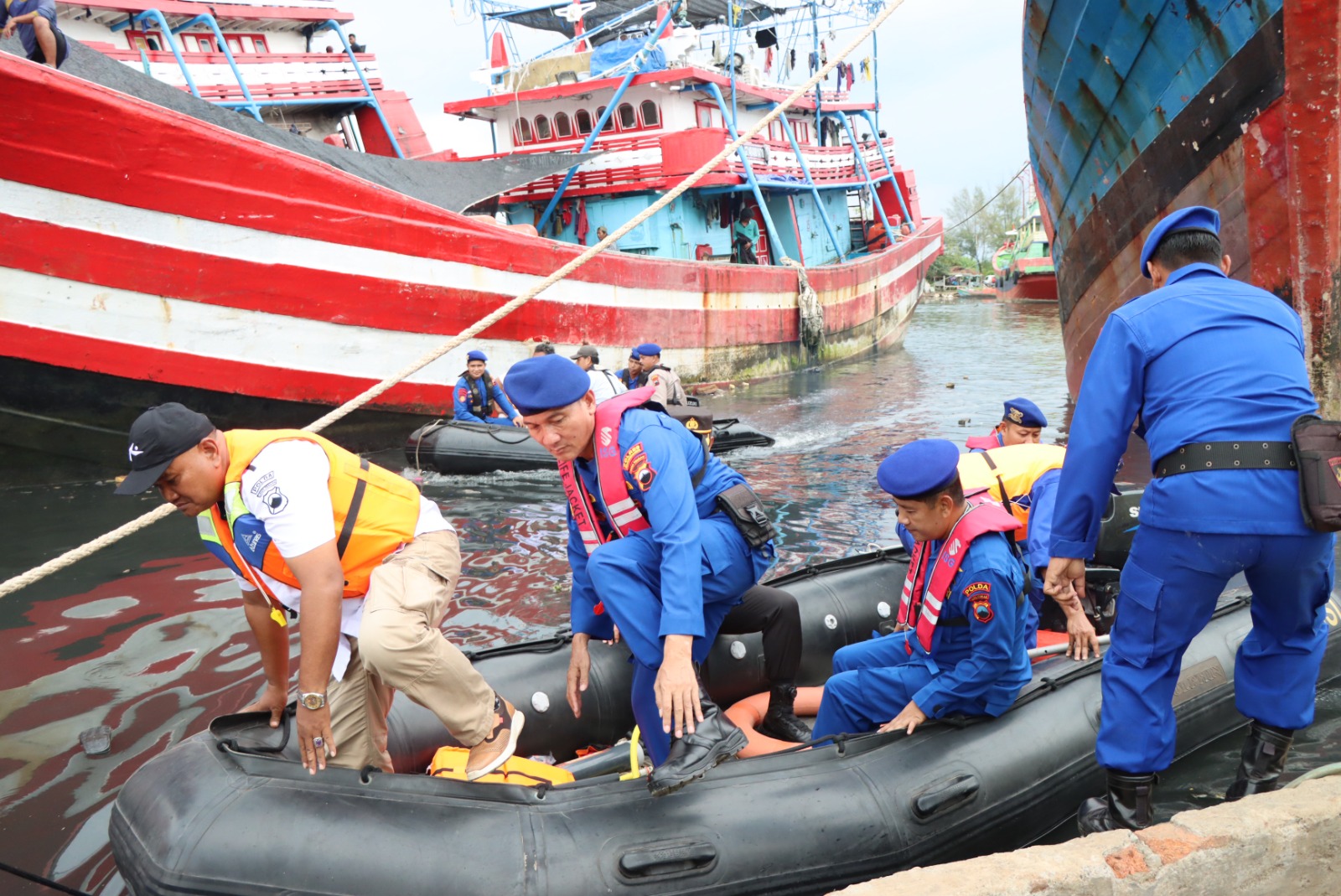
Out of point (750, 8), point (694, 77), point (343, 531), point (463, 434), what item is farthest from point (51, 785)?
point (750, 8)

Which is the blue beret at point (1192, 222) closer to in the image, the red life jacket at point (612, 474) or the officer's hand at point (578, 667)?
the red life jacket at point (612, 474)

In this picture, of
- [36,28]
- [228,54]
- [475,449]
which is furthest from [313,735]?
[228,54]

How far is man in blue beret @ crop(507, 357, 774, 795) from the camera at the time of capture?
299cm

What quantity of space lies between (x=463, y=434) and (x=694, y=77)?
971 centimetres

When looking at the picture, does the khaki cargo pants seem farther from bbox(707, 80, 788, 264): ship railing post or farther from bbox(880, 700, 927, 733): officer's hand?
bbox(707, 80, 788, 264): ship railing post

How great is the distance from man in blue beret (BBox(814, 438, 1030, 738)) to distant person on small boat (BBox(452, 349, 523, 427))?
7.46 m

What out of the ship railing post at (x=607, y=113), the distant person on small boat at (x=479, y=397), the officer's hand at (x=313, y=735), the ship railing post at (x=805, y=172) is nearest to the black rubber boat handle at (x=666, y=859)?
the officer's hand at (x=313, y=735)

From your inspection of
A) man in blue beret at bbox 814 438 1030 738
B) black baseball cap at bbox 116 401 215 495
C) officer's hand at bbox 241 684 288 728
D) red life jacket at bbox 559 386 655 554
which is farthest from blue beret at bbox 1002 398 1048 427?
black baseball cap at bbox 116 401 215 495

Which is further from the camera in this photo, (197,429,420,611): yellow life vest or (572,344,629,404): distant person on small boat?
Answer: (572,344,629,404): distant person on small boat

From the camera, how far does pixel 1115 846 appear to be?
2320mm

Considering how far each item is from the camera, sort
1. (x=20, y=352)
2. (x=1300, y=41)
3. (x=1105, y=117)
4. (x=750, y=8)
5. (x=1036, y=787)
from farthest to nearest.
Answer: (x=750, y=8), (x=20, y=352), (x=1105, y=117), (x=1300, y=41), (x=1036, y=787)

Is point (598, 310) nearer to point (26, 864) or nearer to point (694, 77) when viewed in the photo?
point (694, 77)

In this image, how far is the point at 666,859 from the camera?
2.94 meters

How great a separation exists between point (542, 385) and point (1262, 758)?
258 cm
